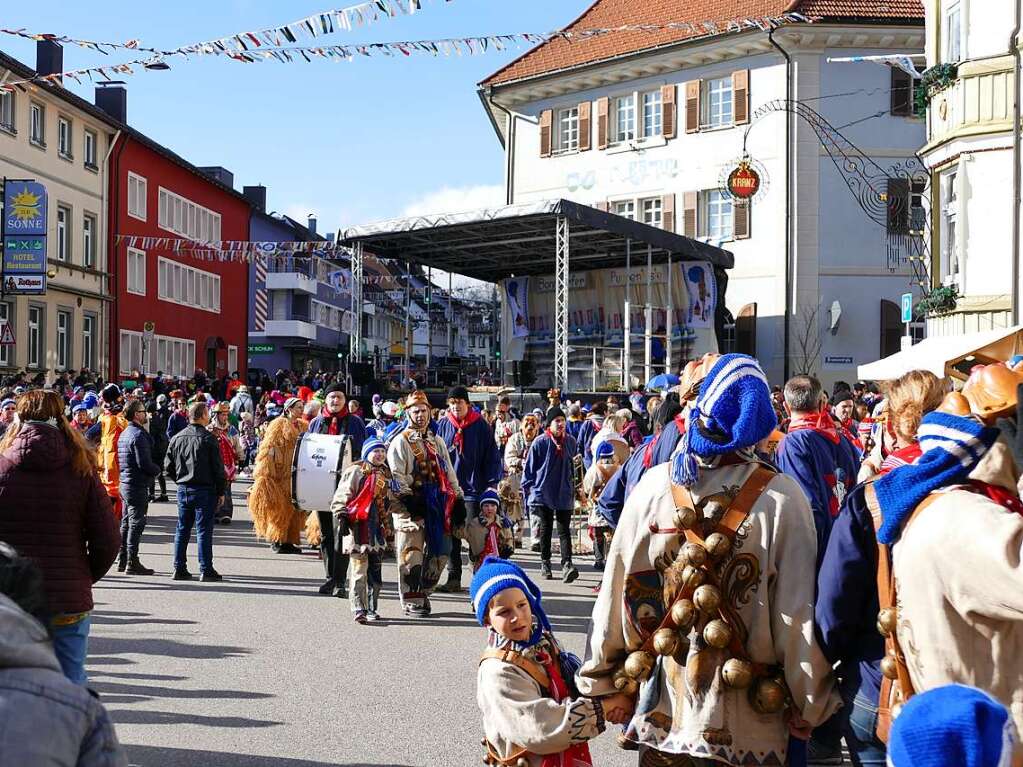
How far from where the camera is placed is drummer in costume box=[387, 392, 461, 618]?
1031 cm

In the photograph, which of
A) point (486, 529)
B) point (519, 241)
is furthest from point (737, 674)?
point (519, 241)

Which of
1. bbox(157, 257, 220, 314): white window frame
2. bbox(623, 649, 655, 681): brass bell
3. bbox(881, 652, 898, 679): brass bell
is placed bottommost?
bbox(623, 649, 655, 681): brass bell

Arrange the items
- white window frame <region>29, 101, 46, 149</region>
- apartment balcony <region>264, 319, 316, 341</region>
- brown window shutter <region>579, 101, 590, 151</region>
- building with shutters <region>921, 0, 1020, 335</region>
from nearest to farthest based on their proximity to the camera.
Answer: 1. building with shutters <region>921, 0, 1020, 335</region>
2. white window frame <region>29, 101, 46, 149</region>
3. brown window shutter <region>579, 101, 590, 151</region>
4. apartment balcony <region>264, 319, 316, 341</region>

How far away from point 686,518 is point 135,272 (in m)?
44.5

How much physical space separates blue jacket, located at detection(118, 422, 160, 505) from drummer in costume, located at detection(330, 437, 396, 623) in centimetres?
324

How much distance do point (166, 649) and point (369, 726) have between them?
2.78 meters

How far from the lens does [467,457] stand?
11.8 meters

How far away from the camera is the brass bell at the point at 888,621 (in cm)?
331

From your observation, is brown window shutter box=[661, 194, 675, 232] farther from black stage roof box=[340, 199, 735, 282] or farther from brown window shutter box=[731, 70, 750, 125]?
black stage roof box=[340, 199, 735, 282]

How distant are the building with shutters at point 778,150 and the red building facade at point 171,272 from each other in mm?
16923

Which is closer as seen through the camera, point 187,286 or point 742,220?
point 742,220

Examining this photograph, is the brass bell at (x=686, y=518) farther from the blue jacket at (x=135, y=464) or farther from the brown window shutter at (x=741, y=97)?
the brown window shutter at (x=741, y=97)

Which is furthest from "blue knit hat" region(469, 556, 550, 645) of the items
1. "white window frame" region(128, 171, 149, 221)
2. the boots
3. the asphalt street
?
"white window frame" region(128, 171, 149, 221)

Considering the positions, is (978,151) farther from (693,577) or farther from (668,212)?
(693,577)
